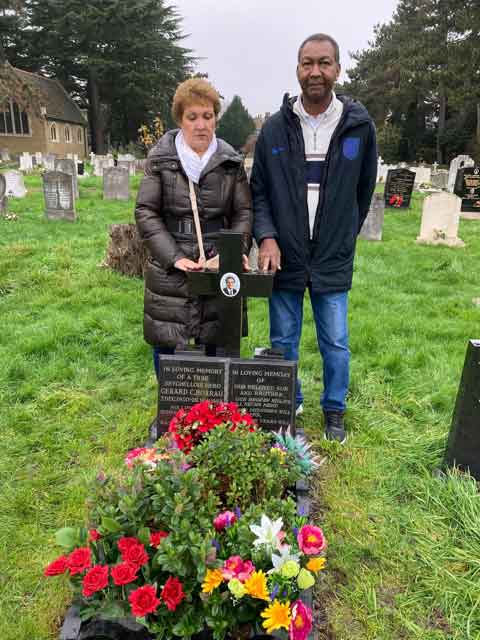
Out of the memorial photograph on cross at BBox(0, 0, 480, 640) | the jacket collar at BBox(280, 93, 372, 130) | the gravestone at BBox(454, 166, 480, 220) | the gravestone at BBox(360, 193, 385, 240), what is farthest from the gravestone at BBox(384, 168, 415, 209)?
the jacket collar at BBox(280, 93, 372, 130)

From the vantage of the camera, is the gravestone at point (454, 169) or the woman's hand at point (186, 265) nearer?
the woman's hand at point (186, 265)

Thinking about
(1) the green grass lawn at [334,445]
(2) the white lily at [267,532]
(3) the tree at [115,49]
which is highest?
(3) the tree at [115,49]

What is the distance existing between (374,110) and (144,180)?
4578 centimetres

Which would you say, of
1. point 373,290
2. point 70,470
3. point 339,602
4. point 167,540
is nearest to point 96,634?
point 167,540

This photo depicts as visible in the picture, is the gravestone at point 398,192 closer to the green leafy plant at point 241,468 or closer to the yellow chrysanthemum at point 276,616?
the green leafy plant at point 241,468

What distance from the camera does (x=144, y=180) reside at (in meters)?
2.80

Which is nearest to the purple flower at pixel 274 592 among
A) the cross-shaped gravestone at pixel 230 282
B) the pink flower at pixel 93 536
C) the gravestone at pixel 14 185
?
the pink flower at pixel 93 536

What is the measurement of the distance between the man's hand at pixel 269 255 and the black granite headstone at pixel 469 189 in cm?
1141

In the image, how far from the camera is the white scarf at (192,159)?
270 centimetres

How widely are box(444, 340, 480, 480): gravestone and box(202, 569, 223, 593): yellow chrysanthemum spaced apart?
5.66 feet

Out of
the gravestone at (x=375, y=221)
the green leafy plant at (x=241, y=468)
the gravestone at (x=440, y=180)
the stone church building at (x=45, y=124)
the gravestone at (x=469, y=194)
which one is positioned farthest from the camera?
the stone church building at (x=45, y=124)

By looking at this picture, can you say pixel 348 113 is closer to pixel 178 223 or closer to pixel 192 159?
pixel 192 159

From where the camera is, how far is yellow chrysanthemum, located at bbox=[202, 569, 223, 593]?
1689mm

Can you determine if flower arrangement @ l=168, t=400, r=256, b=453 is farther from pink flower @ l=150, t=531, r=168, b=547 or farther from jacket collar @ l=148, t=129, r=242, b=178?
jacket collar @ l=148, t=129, r=242, b=178
